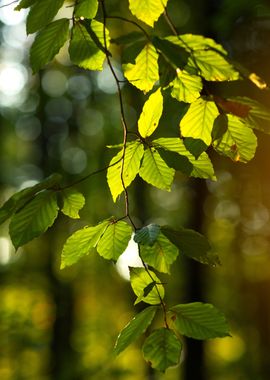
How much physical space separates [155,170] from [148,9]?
14.5 inches

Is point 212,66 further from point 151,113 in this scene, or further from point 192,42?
point 151,113

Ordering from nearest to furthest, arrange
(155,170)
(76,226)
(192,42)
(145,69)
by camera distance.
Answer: (192,42), (145,69), (155,170), (76,226)

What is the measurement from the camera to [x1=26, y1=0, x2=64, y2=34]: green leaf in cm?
115

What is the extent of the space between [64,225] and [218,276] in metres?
5.12

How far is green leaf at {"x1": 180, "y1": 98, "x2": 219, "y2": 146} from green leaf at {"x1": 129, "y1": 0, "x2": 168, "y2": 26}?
8.9 inches

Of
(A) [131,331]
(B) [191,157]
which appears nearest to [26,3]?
(B) [191,157]

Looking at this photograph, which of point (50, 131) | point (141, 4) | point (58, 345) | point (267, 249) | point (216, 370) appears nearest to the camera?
point (141, 4)

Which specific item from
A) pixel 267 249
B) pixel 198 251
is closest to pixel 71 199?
pixel 198 251

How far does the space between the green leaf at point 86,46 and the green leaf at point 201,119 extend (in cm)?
27

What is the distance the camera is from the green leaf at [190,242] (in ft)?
3.51

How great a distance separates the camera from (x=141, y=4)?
3.84 ft

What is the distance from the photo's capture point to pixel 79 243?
1.20m

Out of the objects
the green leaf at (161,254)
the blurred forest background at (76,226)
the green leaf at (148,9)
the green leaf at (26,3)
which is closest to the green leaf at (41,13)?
the green leaf at (26,3)

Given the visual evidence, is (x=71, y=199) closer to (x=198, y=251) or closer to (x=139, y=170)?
(x=139, y=170)
